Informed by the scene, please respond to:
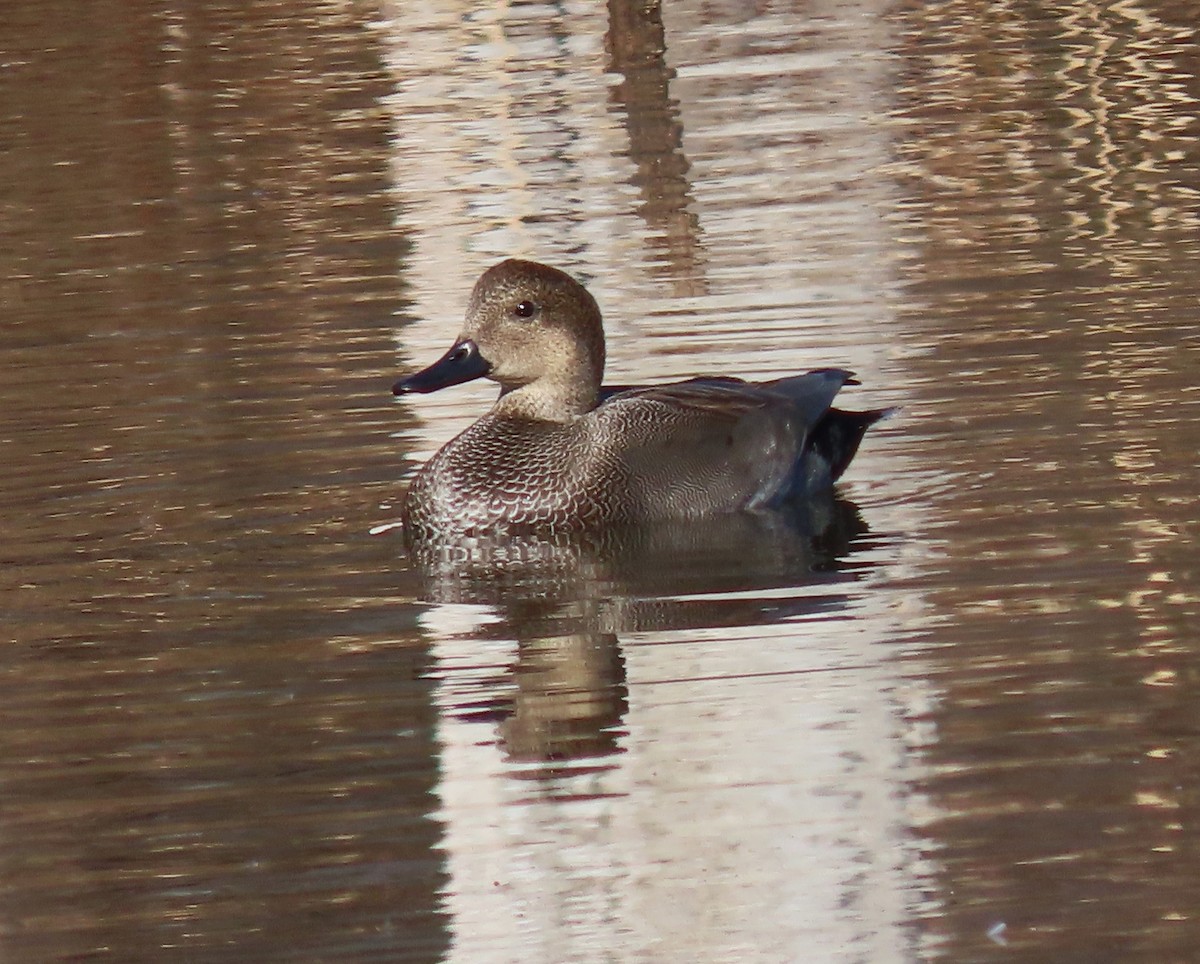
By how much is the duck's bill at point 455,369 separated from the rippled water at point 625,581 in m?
0.45

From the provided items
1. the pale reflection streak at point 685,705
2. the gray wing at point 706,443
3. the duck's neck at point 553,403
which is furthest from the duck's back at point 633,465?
the pale reflection streak at point 685,705

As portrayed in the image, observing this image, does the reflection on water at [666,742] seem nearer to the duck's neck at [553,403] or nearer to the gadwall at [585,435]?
the gadwall at [585,435]

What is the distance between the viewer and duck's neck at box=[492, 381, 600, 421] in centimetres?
904

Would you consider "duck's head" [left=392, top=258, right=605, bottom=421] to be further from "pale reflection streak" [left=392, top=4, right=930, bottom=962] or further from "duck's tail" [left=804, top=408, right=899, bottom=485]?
"pale reflection streak" [left=392, top=4, right=930, bottom=962]

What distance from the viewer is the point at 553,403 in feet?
29.7

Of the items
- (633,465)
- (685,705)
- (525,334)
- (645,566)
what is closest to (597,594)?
(645,566)

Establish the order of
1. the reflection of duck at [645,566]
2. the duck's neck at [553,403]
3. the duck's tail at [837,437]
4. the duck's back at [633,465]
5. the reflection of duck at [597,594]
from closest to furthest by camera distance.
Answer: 1. the reflection of duck at [597,594]
2. the reflection of duck at [645,566]
3. the duck's back at [633,465]
4. the duck's tail at [837,437]
5. the duck's neck at [553,403]

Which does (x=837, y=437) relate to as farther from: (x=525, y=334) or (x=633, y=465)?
(x=525, y=334)

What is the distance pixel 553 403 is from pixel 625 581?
1183 millimetres

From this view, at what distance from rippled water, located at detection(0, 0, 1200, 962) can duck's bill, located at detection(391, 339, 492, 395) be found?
0.45 meters

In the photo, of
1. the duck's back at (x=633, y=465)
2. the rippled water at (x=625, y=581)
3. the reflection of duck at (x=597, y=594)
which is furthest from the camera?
the duck's back at (x=633, y=465)

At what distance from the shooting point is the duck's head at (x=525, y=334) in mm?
8977

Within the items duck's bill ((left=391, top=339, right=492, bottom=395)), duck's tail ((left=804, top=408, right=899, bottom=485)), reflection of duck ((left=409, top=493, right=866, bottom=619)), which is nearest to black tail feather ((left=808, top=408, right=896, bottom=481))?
duck's tail ((left=804, top=408, right=899, bottom=485))

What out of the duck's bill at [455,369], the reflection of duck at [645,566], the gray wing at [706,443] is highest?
the duck's bill at [455,369]
